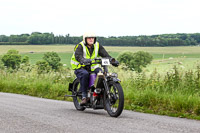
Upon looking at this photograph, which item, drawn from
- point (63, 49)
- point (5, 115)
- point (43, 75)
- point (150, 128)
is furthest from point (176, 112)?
point (63, 49)

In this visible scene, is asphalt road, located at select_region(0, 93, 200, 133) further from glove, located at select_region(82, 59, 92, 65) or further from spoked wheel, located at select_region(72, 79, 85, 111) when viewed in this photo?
spoked wheel, located at select_region(72, 79, 85, 111)

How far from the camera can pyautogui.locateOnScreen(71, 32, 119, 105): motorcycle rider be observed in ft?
26.5

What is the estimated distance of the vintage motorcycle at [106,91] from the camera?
718 centimetres

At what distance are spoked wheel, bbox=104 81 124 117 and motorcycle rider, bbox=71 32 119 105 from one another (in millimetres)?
733

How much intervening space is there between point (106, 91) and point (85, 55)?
114 cm

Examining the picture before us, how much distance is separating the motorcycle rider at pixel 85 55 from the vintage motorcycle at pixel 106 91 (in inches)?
5.0

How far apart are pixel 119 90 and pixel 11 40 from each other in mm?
129884

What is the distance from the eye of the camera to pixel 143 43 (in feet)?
355

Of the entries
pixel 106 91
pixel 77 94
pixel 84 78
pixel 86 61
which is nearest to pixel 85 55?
pixel 86 61

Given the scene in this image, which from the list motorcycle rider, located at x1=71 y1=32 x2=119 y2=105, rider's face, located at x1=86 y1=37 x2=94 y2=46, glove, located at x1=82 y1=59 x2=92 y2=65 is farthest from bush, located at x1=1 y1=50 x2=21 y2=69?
glove, located at x1=82 y1=59 x2=92 y2=65

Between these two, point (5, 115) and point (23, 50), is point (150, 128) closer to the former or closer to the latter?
point (5, 115)

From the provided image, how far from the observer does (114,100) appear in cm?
738

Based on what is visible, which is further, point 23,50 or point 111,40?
point 23,50

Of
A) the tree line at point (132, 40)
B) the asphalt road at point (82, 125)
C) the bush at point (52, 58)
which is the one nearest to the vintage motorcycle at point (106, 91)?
the asphalt road at point (82, 125)
